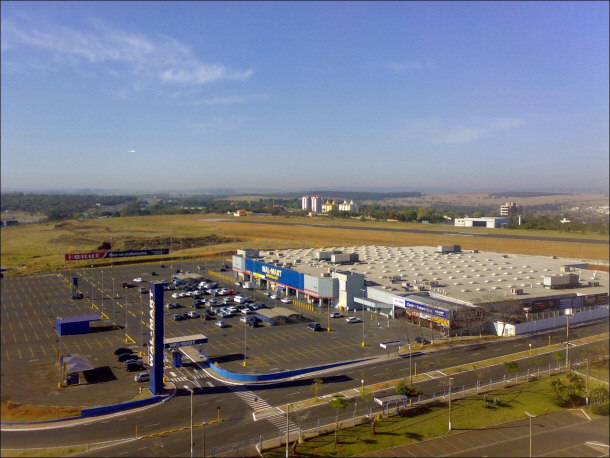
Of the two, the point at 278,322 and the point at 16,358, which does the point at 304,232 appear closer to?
the point at 278,322

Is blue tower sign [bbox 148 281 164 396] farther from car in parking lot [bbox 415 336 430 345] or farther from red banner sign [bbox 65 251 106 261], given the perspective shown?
car in parking lot [bbox 415 336 430 345]

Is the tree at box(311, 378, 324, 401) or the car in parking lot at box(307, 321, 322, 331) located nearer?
the tree at box(311, 378, 324, 401)

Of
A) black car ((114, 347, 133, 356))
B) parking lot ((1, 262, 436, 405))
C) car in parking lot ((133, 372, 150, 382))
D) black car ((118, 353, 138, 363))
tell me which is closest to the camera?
parking lot ((1, 262, 436, 405))

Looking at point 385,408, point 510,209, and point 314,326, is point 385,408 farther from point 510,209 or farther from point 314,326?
point 510,209

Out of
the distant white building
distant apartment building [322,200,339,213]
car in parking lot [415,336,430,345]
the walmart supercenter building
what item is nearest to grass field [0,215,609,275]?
the distant white building

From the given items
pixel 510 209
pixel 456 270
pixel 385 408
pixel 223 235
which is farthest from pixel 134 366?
pixel 223 235

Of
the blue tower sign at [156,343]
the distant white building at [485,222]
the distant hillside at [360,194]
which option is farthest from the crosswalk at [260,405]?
the distant hillside at [360,194]

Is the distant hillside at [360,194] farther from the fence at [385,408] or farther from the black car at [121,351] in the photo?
the fence at [385,408]
